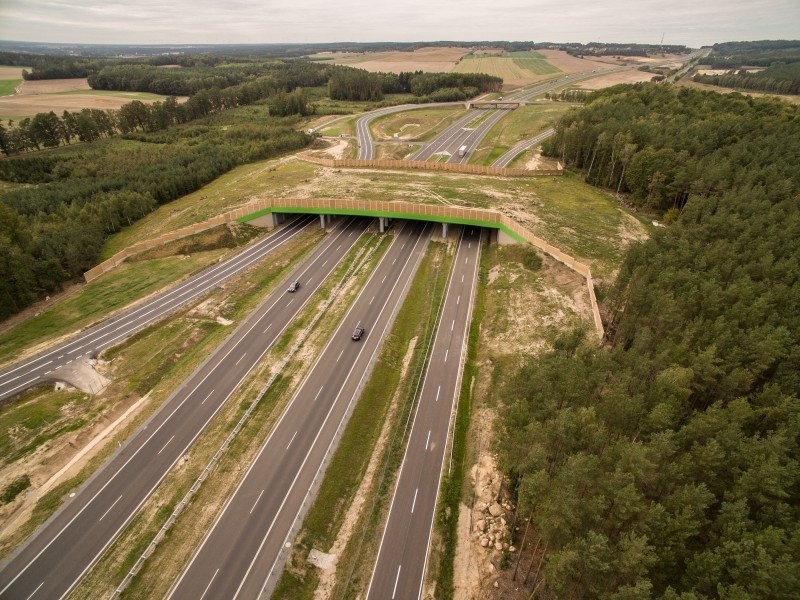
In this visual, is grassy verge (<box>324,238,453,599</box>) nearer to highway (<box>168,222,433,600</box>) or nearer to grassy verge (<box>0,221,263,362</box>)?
highway (<box>168,222,433,600</box>)

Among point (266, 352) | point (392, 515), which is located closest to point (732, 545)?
point (392, 515)

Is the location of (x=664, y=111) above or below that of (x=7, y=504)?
above

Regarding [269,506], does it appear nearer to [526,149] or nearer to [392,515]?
[392,515]

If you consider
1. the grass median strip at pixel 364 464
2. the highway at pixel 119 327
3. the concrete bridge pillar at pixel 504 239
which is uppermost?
the concrete bridge pillar at pixel 504 239

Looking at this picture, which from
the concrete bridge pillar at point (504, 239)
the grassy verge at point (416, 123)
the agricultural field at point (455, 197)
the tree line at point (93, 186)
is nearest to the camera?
the tree line at point (93, 186)

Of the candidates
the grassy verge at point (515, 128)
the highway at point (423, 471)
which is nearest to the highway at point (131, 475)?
the highway at point (423, 471)

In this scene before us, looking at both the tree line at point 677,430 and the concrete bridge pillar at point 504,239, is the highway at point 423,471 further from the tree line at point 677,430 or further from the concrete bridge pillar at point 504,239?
the concrete bridge pillar at point 504,239
